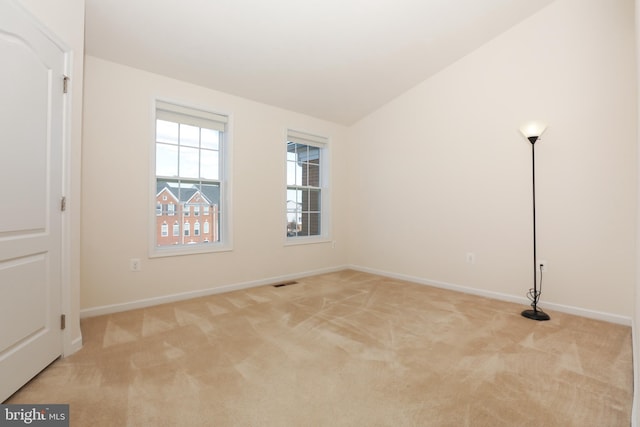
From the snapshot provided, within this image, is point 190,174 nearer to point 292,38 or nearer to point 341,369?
point 292,38

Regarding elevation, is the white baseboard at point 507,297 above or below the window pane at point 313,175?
below

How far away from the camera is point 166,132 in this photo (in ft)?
10.9

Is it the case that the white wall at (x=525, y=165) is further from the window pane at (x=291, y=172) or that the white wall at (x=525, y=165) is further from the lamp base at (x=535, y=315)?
the window pane at (x=291, y=172)

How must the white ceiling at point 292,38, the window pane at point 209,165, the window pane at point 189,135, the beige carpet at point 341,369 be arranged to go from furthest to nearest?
the window pane at point 209,165 → the window pane at point 189,135 → the white ceiling at point 292,38 → the beige carpet at point 341,369

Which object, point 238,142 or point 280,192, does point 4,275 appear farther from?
point 280,192

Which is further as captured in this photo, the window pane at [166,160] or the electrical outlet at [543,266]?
the window pane at [166,160]

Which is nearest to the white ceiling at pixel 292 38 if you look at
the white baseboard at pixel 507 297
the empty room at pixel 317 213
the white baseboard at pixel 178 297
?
the empty room at pixel 317 213

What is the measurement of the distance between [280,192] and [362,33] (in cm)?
215

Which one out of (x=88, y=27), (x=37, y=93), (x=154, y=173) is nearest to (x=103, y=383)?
(x=37, y=93)

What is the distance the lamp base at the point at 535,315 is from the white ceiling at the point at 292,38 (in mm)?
2961

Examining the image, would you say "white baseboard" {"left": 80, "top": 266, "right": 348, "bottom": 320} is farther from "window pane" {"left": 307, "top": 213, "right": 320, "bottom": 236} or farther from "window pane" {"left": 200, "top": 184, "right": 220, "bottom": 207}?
"window pane" {"left": 200, "top": 184, "right": 220, "bottom": 207}

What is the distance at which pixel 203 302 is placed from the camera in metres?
3.24

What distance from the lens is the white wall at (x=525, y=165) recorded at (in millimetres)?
2744

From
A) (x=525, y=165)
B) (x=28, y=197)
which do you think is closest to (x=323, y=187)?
(x=525, y=165)
